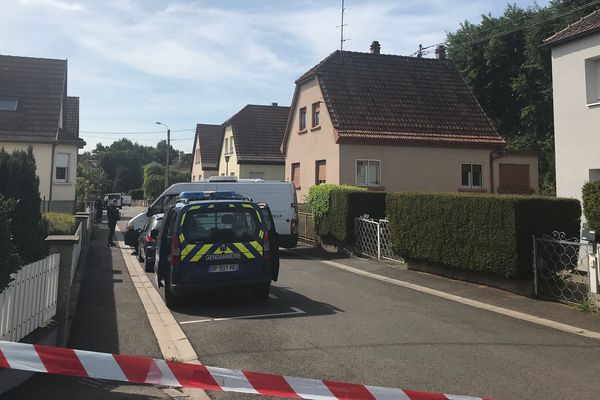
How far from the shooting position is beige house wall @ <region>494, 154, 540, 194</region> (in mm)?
24875

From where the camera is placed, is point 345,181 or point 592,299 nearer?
point 592,299

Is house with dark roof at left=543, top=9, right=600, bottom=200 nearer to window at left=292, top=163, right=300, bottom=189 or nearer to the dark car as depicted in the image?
the dark car

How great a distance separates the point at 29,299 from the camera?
548cm

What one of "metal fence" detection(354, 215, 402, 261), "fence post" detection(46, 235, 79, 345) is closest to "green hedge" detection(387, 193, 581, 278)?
"metal fence" detection(354, 215, 402, 261)

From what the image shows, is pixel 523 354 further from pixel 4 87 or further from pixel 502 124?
pixel 502 124

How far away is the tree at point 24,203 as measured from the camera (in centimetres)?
679

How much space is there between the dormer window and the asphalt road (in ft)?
66.6

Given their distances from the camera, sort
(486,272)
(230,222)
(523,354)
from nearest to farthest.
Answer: (523,354)
(230,222)
(486,272)

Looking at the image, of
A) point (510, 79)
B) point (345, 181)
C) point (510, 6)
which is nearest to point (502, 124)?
point (510, 79)

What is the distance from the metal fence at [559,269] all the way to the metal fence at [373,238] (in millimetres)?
5188

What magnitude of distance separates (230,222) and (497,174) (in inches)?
762

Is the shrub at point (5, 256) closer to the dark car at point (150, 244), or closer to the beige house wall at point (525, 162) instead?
the dark car at point (150, 244)

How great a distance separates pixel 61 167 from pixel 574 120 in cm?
2299

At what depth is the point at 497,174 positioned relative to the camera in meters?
24.9
